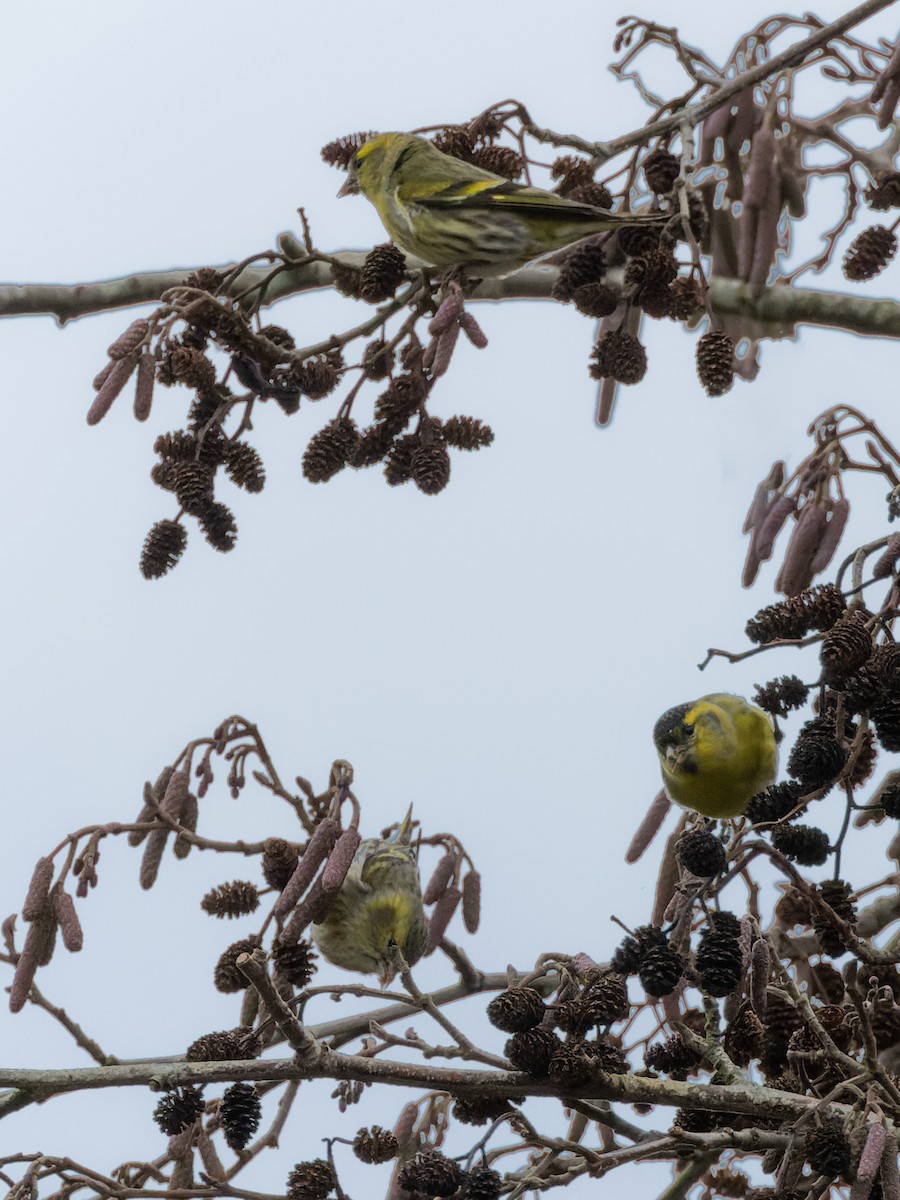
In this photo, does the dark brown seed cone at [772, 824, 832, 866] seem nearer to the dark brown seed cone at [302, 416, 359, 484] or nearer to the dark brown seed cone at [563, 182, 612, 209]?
the dark brown seed cone at [302, 416, 359, 484]

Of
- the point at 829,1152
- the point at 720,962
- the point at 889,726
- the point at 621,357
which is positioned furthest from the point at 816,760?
the point at 621,357

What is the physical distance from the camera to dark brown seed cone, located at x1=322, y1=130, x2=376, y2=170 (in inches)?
69.0

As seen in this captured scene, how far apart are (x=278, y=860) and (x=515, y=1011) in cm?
29

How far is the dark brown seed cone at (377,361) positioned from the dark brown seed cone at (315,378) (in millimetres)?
31

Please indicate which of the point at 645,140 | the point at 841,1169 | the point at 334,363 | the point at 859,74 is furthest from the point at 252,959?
the point at 859,74

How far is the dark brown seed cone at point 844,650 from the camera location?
1.15m

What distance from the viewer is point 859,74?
180 cm

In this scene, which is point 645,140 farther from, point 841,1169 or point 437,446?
point 841,1169

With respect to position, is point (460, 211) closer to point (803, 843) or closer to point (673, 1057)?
point (803, 843)

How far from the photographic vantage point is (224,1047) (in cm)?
115

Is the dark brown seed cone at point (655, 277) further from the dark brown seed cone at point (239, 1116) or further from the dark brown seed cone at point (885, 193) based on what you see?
the dark brown seed cone at point (239, 1116)

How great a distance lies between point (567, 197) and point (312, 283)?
515mm

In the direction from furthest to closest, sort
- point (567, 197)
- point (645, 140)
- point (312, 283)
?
point (312, 283), point (567, 197), point (645, 140)

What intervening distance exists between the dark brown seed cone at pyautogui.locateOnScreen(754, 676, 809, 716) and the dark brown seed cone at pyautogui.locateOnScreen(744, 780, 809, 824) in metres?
0.12
